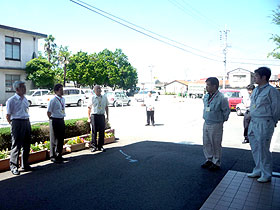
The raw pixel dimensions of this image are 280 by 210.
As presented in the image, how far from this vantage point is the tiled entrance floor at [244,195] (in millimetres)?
3938

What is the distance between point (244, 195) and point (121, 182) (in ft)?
7.16

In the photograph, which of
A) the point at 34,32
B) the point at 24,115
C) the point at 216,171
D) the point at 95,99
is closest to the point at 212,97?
the point at 216,171

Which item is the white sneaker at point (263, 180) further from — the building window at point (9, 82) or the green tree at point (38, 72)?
the building window at point (9, 82)

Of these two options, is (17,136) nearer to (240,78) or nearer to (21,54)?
(21,54)

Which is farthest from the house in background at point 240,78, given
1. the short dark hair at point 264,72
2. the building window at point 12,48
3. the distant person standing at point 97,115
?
the short dark hair at point 264,72

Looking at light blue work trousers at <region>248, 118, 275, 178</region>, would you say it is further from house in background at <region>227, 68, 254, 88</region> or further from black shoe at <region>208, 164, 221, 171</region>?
house in background at <region>227, 68, 254, 88</region>

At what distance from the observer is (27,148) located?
5.77m

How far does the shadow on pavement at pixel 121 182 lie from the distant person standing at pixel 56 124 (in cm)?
37

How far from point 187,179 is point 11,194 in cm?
319

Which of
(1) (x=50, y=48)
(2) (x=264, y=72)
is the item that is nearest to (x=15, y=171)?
(2) (x=264, y=72)

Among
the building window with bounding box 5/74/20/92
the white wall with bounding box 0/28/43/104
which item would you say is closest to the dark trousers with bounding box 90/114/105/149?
the white wall with bounding box 0/28/43/104

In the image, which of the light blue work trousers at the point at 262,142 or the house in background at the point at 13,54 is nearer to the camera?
the light blue work trousers at the point at 262,142

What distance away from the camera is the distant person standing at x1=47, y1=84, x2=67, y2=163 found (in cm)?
629

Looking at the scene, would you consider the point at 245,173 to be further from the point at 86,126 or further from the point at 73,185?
the point at 86,126
